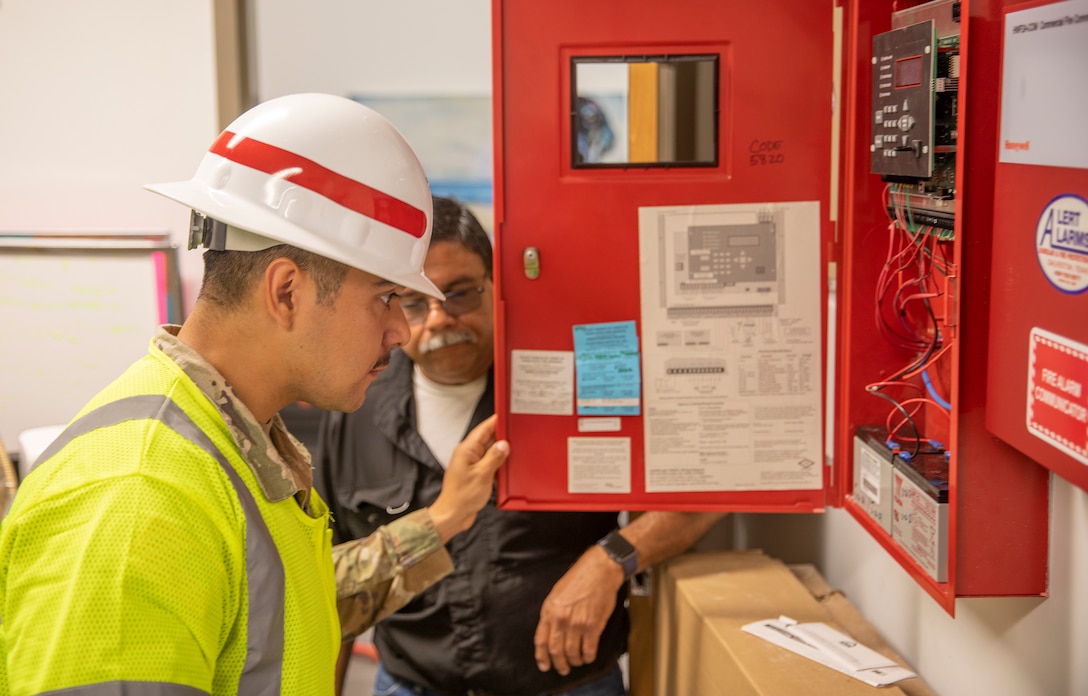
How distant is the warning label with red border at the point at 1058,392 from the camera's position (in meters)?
0.88

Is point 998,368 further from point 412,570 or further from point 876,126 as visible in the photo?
point 412,570

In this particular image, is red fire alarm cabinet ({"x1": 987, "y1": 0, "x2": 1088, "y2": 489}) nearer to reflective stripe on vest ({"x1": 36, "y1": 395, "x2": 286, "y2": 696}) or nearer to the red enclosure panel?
the red enclosure panel

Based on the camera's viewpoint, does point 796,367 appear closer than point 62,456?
No

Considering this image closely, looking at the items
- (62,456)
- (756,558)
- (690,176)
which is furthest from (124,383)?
(756,558)

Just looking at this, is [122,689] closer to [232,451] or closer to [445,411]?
[232,451]

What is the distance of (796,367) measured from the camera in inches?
55.9

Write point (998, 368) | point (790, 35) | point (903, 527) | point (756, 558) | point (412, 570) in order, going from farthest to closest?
point (756, 558), point (412, 570), point (790, 35), point (903, 527), point (998, 368)

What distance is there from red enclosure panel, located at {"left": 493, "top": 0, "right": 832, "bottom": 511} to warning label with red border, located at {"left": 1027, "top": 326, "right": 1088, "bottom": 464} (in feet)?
1.52

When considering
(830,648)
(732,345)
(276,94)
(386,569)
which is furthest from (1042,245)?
(276,94)

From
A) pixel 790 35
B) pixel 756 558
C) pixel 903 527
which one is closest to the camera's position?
pixel 903 527

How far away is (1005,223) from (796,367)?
17.9 inches

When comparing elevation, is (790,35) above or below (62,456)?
above

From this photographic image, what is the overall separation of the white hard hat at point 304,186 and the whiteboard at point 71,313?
1.47 m

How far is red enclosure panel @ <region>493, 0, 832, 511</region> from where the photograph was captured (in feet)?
4.50
